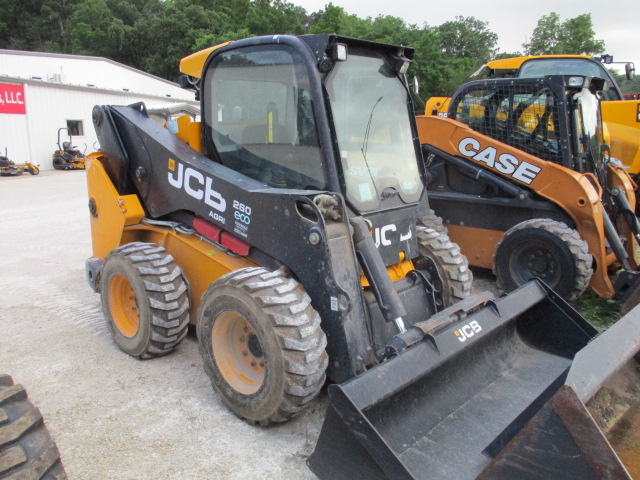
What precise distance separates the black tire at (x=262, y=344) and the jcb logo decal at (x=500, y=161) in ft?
11.4

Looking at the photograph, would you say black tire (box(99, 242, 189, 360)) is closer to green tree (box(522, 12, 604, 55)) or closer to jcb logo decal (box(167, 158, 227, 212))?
jcb logo decal (box(167, 158, 227, 212))

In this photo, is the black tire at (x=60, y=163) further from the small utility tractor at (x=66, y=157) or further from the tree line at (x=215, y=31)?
the tree line at (x=215, y=31)

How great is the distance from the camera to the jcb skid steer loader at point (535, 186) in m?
5.02

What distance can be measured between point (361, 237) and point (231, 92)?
4.91 feet

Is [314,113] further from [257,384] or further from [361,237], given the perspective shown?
[257,384]

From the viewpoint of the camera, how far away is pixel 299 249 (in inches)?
115

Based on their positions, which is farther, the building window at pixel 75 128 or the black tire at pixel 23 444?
the building window at pixel 75 128

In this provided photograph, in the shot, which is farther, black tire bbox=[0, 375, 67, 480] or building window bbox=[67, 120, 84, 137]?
building window bbox=[67, 120, 84, 137]

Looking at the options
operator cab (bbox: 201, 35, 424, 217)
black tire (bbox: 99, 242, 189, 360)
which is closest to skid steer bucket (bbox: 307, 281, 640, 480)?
operator cab (bbox: 201, 35, 424, 217)

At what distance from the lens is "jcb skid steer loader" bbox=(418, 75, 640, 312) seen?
5016 mm

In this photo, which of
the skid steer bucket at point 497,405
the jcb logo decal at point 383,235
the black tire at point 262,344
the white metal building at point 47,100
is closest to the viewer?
the skid steer bucket at point 497,405

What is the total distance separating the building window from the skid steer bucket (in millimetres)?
23112

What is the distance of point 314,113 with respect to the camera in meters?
3.09

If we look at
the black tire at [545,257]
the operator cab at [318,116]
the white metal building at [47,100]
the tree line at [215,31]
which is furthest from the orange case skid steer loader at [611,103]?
the tree line at [215,31]
